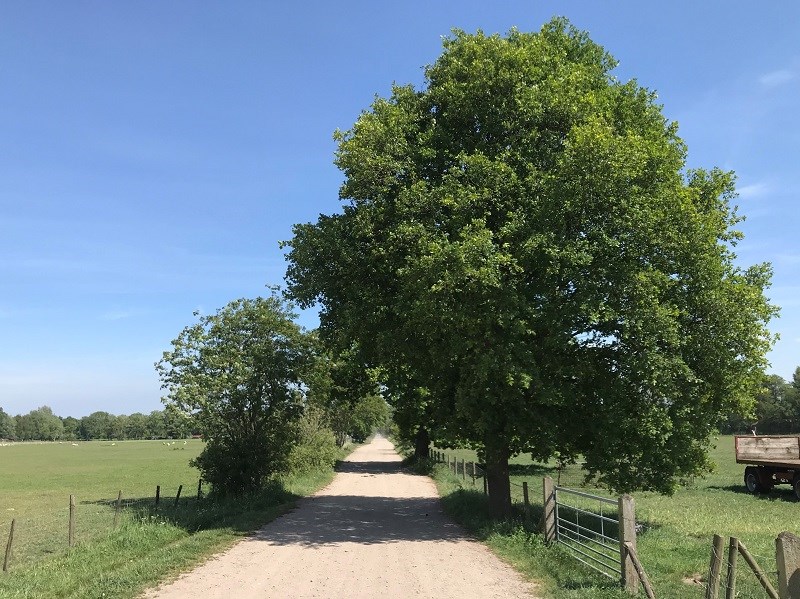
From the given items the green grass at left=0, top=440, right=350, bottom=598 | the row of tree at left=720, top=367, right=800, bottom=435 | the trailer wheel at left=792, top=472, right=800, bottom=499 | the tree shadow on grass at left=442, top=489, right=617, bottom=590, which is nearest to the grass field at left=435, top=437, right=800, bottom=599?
the tree shadow on grass at left=442, top=489, right=617, bottom=590

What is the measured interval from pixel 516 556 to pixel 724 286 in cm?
757

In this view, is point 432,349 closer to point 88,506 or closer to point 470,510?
point 470,510

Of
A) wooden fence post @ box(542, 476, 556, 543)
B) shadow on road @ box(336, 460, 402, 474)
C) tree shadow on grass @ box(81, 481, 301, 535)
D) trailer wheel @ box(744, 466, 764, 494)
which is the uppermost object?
wooden fence post @ box(542, 476, 556, 543)

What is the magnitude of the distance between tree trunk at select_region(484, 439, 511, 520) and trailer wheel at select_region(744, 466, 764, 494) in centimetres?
1546

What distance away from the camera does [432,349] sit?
1545cm

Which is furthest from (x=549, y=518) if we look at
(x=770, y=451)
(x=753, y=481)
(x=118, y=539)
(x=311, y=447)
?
(x=311, y=447)

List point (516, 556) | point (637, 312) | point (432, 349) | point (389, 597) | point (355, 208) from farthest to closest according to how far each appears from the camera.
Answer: point (355, 208) → point (432, 349) → point (637, 312) → point (516, 556) → point (389, 597)

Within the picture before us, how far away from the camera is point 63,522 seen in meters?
21.5

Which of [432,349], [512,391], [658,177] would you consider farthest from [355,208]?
[658,177]

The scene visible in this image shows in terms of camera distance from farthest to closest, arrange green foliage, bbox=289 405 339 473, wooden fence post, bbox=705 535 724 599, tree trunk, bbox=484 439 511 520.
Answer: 1. green foliage, bbox=289 405 339 473
2. tree trunk, bbox=484 439 511 520
3. wooden fence post, bbox=705 535 724 599

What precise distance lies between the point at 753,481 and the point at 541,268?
18594 millimetres

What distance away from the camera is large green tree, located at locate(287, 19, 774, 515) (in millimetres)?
13602

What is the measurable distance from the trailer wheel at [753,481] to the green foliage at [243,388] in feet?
62.3

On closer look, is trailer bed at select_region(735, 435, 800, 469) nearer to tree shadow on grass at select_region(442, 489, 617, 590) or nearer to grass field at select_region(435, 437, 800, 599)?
grass field at select_region(435, 437, 800, 599)
